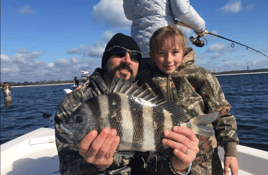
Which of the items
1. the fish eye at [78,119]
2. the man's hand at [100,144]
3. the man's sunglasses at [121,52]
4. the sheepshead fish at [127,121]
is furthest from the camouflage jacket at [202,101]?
the fish eye at [78,119]

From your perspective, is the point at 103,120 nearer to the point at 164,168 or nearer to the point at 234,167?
the point at 164,168

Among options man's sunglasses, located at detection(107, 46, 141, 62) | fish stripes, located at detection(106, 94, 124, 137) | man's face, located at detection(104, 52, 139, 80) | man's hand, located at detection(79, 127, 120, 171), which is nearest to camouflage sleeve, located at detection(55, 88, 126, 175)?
man's hand, located at detection(79, 127, 120, 171)

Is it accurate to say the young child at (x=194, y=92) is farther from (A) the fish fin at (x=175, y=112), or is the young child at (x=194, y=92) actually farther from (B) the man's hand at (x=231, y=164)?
(A) the fish fin at (x=175, y=112)

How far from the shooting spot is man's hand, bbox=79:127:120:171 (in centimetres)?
173

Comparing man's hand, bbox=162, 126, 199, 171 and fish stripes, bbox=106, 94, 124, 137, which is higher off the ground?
fish stripes, bbox=106, 94, 124, 137

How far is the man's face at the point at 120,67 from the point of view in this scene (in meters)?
2.80

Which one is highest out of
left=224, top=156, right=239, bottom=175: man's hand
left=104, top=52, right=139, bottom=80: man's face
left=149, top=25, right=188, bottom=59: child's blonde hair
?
left=149, top=25, right=188, bottom=59: child's blonde hair

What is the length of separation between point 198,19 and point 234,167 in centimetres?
259

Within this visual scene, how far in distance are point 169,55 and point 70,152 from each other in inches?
76.4

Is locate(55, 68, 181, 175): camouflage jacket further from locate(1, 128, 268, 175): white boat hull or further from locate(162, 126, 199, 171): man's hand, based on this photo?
locate(1, 128, 268, 175): white boat hull

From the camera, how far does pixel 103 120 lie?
1.78 meters

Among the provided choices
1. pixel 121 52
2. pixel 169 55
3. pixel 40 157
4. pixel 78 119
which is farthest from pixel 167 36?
pixel 40 157

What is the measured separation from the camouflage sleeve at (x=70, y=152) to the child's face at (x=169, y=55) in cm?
116

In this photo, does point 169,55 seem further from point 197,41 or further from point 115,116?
point 197,41
